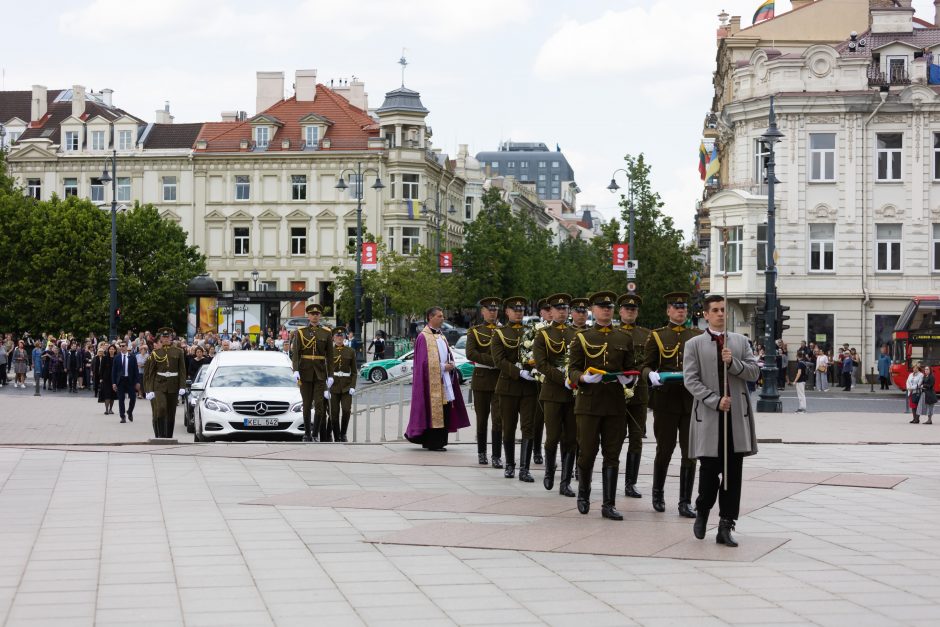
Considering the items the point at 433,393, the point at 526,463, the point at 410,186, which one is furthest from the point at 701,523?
the point at 410,186

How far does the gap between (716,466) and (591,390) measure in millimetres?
1643

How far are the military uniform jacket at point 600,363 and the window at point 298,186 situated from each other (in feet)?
248

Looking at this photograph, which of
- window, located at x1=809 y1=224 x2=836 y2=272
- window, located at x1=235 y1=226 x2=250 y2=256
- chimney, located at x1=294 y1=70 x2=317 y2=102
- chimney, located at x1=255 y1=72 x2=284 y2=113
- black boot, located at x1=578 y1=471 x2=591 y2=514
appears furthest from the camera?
chimney, located at x1=255 y1=72 x2=284 y2=113

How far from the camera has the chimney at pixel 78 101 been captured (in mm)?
Answer: 89938

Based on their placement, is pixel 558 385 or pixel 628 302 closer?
pixel 628 302

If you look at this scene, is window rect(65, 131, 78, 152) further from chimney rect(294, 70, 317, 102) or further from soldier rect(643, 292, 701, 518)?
soldier rect(643, 292, 701, 518)

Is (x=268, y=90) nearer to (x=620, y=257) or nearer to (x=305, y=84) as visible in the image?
(x=305, y=84)

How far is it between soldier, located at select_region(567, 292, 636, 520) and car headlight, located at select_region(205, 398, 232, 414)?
31.2 feet

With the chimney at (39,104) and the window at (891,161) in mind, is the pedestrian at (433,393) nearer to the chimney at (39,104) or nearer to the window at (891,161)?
the window at (891,161)

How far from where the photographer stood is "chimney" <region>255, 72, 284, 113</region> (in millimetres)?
92000

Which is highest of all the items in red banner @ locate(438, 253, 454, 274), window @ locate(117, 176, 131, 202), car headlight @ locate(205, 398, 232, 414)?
window @ locate(117, 176, 131, 202)

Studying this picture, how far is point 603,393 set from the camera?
11633mm

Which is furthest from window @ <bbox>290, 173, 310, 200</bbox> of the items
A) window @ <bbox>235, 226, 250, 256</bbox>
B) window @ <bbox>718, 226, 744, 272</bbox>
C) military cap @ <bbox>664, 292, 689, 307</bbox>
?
military cap @ <bbox>664, 292, 689, 307</bbox>

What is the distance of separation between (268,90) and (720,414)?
84957 mm
